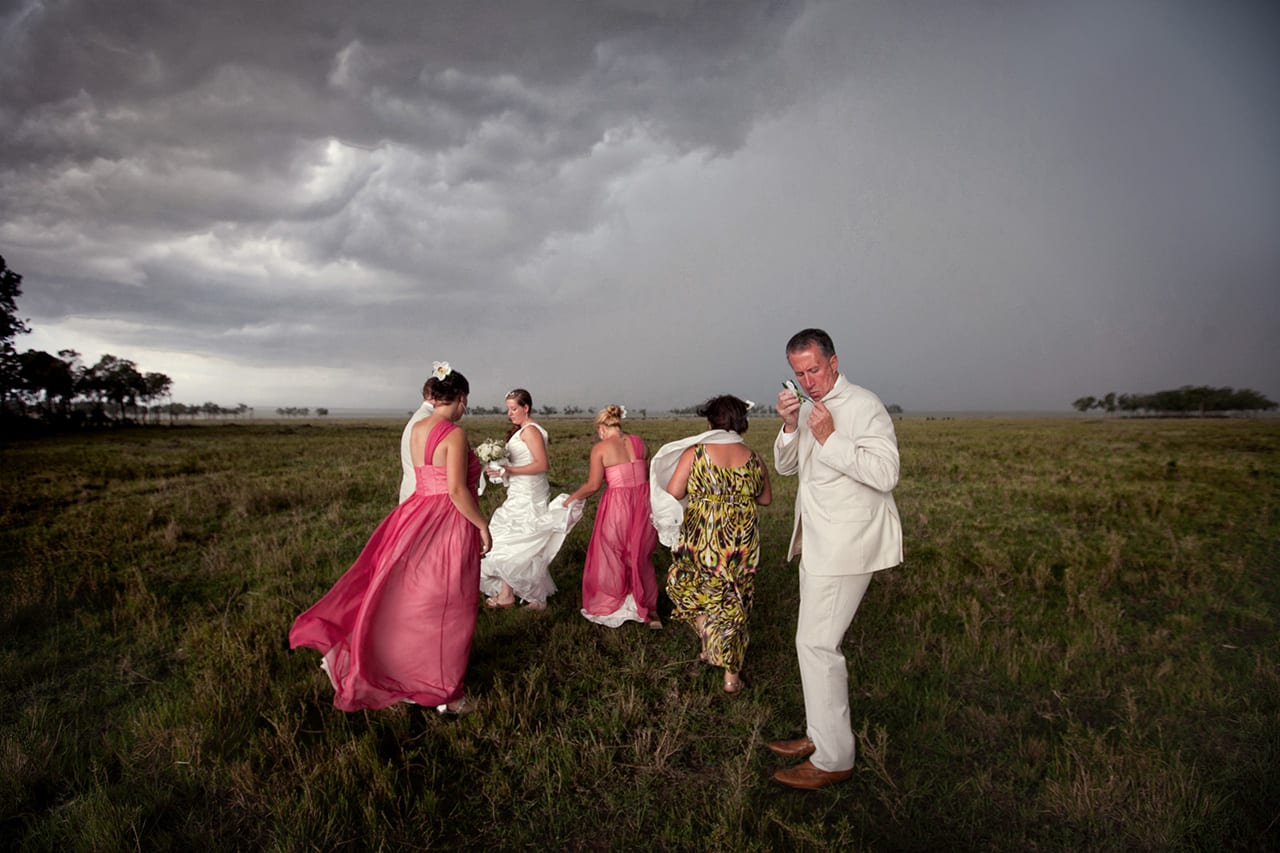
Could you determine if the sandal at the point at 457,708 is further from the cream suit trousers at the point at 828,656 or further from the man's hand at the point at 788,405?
the man's hand at the point at 788,405

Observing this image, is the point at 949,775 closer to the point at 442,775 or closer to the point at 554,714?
the point at 554,714

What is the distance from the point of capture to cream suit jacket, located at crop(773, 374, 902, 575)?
3.36 m

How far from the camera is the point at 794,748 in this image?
400 centimetres

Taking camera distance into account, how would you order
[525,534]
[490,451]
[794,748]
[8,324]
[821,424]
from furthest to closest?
[8,324], [525,534], [490,451], [794,748], [821,424]

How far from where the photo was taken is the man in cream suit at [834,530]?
11.3ft

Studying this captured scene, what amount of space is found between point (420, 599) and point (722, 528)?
269cm

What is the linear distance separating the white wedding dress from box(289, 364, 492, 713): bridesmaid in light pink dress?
225 centimetres

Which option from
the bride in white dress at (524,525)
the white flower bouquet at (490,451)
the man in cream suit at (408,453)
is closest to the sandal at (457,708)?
the man in cream suit at (408,453)

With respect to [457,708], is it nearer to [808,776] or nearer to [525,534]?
[525,534]

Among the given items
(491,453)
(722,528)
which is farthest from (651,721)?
(491,453)

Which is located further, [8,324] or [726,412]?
[8,324]

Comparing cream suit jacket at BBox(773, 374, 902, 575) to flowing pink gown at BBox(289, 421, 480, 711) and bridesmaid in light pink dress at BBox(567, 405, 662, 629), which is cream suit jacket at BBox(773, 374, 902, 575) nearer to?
flowing pink gown at BBox(289, 421, 480, 711)

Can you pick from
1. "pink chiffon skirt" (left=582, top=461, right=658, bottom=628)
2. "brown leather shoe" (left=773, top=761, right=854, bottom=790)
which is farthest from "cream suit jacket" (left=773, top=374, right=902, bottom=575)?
"pink chiffon skirt" (left=582, top=461, right=658, bottom=628)

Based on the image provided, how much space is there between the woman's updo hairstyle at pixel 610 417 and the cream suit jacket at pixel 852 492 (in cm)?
338
